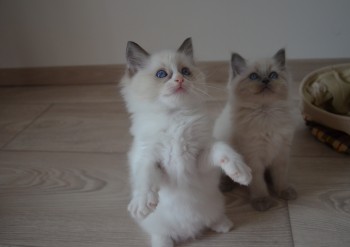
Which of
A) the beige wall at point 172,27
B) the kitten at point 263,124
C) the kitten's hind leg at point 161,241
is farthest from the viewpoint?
the beige wall at point 172,27

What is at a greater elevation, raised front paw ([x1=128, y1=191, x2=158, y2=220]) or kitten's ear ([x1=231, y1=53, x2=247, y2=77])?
kitten's ear ([x1=231, y1=53, x2=247, y2=77])

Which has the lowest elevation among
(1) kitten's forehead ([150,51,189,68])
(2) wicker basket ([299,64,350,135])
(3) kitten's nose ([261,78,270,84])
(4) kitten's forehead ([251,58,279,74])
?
(2) wicker basket ([299,64,350,135])

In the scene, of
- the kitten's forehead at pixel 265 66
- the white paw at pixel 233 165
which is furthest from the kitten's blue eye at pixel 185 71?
the kitten's forehead at pixel 265 66

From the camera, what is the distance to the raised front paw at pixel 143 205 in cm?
75

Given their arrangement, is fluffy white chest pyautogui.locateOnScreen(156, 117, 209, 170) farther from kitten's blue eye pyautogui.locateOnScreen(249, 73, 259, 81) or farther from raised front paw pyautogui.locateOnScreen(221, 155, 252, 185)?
kitten's blue eye pyautogui.locateOnScreen(249, 73, 259, 81)

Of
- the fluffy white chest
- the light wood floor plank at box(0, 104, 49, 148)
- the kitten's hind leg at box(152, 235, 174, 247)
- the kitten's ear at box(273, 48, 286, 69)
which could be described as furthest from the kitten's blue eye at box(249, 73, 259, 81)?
the light wood floor plank at box(0, 104, 49, 148)

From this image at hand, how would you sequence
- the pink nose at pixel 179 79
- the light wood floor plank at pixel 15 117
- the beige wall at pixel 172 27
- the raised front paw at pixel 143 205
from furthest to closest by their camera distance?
1. the beige wall at pixel 172 27
2. the light wood floor plank at pixel 15 117
3. the pink nose at pixel 179 79
4. the raised front paw at pixel 143 205

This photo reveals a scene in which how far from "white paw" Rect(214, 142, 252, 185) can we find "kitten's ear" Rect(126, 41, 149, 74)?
0.35m

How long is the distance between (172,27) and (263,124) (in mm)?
1085

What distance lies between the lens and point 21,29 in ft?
7.03

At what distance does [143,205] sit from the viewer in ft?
2.48

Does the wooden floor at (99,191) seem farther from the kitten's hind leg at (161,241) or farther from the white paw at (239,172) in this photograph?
the white paw at (239,172)

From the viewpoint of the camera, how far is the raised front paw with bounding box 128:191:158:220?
0.75 metres

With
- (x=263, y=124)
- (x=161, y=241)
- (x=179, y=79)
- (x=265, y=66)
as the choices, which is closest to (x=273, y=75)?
(x=265, y=66)
